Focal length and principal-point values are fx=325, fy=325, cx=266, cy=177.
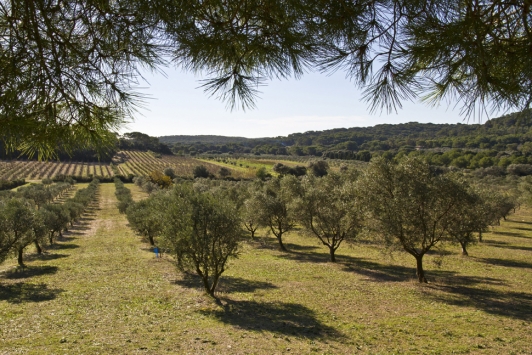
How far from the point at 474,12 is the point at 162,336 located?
13.8m

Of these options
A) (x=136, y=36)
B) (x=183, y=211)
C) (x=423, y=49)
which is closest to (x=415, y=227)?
(x=183, y=211)

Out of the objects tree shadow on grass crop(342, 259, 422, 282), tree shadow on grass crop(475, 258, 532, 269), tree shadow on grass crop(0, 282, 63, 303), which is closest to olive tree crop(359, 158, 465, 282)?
tree shadow on grass crop(342, 259, 422, 282)

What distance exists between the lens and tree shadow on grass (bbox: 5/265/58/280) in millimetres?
24016

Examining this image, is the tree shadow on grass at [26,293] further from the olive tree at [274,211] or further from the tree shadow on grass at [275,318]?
the olive tree at [274,211]

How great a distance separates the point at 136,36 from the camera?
4.08 meters

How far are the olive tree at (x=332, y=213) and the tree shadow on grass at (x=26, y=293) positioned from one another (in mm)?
19309

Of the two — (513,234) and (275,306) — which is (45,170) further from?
(513,234)

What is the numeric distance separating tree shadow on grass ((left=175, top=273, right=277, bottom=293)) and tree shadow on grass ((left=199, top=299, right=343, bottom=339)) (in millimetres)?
2417

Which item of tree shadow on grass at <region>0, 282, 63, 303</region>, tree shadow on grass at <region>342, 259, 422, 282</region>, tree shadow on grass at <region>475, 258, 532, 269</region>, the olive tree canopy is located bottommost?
tree shadow on grass at <region>0, 282, 63, 303</region>

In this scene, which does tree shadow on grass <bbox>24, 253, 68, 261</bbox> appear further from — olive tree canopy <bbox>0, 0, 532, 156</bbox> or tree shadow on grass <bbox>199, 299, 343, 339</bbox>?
olive tree canopy <bbox>0, 0, 532, 156</bbox>

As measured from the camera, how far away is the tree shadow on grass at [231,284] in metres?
20.2

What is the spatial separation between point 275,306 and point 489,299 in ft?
37.2

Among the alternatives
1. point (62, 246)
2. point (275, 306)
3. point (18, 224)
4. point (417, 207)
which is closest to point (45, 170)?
point (62, 246)

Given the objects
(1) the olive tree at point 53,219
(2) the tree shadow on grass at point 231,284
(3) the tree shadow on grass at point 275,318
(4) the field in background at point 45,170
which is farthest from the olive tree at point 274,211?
(4) the field in background at point 45,170
